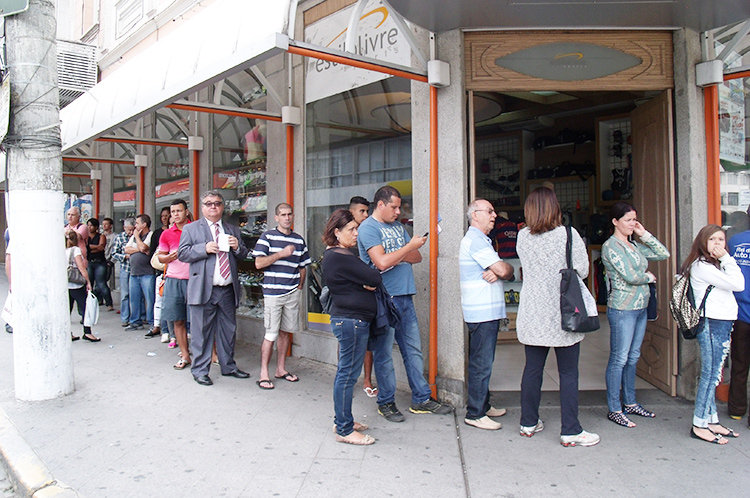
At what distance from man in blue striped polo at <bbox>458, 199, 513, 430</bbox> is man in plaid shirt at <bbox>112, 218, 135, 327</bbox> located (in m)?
6.25

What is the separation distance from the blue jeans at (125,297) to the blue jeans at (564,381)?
6.89 m

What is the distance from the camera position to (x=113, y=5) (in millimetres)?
12258

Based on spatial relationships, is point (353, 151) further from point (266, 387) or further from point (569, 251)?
point (569, 251)

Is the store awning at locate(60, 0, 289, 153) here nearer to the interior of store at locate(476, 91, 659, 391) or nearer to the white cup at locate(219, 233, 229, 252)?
the white cup at locate(219, 233, 229, 252)

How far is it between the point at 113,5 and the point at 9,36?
856 cm

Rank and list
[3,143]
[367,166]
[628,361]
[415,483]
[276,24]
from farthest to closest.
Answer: [367,166] < [3,143] < [628,361] < [276,24] < [415,483]

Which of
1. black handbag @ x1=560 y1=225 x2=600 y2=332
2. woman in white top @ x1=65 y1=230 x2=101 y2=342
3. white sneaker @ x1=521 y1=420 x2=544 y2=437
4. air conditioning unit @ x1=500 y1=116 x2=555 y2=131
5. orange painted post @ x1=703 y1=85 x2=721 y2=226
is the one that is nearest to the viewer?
black handbag @ x1=560 y1=225 x2=600 y2=332

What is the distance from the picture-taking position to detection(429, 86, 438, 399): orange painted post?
Answer: 15.6 feet

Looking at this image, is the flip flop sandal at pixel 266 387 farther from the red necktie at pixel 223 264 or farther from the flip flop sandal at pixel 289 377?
the red necktie at pixel 223 264

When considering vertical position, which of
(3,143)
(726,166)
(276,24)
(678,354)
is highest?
(276,24)

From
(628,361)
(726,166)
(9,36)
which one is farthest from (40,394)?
(726,166)

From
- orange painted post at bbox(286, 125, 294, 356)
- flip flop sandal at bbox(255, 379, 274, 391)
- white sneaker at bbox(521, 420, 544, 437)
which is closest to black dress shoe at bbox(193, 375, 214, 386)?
flip flop sandal at bbox(255, 379, 274, 391)

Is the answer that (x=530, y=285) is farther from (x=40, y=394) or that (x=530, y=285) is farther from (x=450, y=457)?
(x=40, y=394)

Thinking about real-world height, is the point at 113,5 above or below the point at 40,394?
above
